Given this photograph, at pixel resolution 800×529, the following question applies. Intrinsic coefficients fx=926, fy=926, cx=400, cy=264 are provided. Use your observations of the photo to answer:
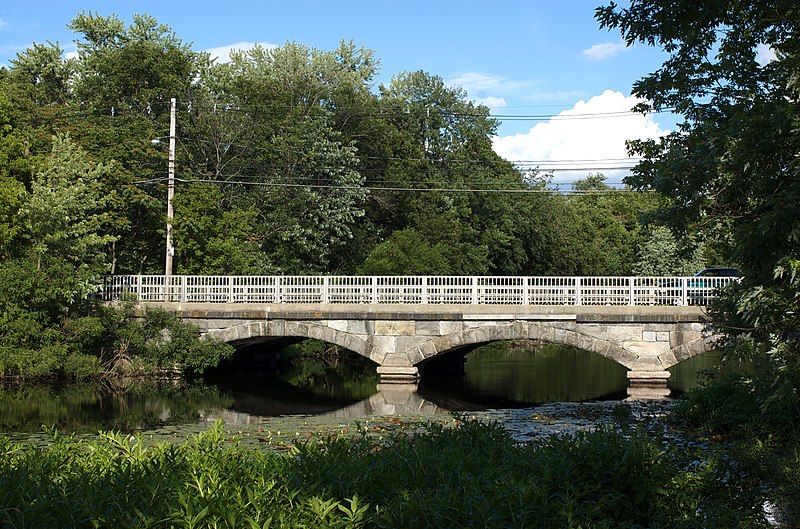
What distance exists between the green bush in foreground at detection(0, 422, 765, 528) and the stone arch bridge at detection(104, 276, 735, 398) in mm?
15345

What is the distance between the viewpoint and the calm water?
19141 millimetres

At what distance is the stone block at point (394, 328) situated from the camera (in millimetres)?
24984

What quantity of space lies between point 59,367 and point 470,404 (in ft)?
35.1

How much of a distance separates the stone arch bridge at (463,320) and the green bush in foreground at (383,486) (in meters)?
15.3

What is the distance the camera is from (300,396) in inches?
965

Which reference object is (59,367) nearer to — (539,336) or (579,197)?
(539,336)

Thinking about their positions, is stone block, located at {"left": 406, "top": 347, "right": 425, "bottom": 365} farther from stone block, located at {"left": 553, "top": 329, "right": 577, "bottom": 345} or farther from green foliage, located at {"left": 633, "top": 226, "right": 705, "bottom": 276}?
green foliage, located at {"left": 633, "top": 226, "right": 705, "bottom": 276}

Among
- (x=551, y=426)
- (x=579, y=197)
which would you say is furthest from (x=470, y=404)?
(x=579, y=197)

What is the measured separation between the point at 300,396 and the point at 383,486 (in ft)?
58.2

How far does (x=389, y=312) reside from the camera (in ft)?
81.9

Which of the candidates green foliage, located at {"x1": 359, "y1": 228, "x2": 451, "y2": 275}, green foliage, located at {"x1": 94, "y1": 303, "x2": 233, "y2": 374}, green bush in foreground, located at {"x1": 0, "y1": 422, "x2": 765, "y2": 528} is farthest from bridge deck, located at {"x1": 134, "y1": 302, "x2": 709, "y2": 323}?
green bush in foreground, located at {"x1": 0, "y1": 422, "x2": 765, "y2": 528}

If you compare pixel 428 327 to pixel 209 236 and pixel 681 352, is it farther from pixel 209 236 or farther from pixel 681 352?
pixel 209 236

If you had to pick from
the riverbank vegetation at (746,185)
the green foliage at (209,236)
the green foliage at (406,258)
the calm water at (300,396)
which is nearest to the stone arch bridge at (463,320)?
the calm water at (300,396)

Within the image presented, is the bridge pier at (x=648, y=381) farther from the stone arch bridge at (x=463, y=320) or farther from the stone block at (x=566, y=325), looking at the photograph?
the stone block at (x=566, y=325)
